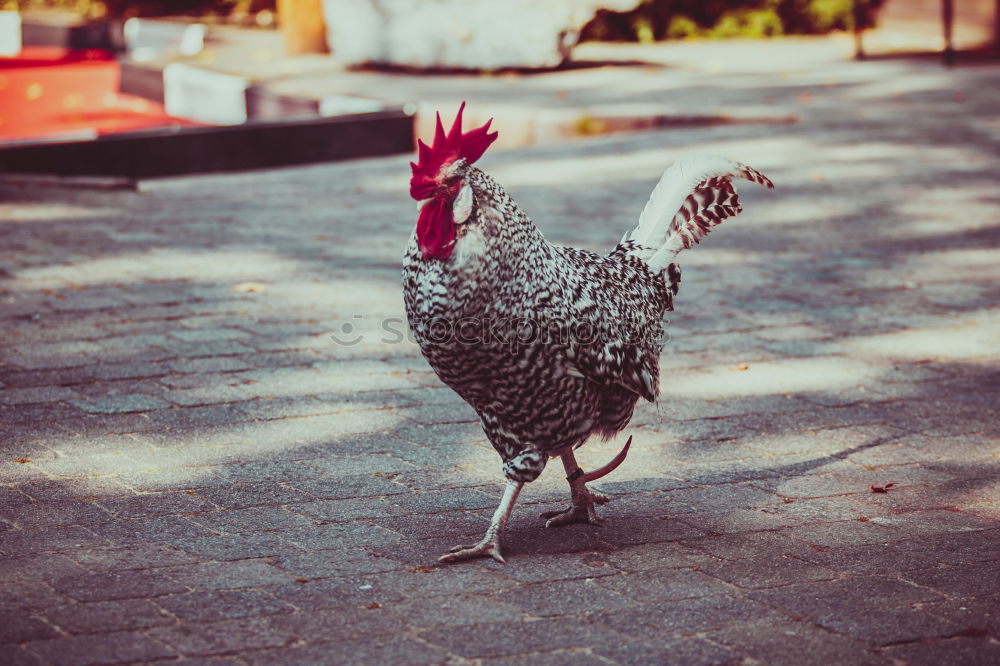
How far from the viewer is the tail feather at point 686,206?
4.47 metres

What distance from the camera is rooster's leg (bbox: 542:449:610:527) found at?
4.11 meters

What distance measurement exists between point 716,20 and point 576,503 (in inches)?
737

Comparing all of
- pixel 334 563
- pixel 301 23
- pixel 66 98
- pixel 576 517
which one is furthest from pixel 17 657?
pixel 301 23

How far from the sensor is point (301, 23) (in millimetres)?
19516

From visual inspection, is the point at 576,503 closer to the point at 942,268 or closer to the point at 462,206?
the point at 462,206

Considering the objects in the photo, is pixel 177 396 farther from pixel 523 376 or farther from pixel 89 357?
pixel 523 376

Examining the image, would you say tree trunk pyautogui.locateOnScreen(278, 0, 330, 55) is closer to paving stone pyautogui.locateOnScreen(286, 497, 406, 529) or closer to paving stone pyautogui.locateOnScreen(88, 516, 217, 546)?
paving stone pyautogui.locateOnScreen(286, 497, 406, 529)

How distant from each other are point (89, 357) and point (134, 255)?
214 centimetres

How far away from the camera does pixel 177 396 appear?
17.7ft

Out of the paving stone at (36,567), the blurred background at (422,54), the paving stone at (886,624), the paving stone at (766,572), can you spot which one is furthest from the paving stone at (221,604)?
the blurred background at (422,54)

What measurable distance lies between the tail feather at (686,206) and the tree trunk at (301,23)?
15920mm

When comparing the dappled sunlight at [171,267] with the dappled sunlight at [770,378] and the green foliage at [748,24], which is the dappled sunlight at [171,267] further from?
the green foliage at [748,24]

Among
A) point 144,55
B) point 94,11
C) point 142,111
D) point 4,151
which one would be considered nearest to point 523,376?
point 4,151

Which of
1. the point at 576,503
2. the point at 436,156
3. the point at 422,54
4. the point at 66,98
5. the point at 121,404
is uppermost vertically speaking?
the point at 422,54
